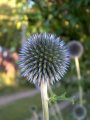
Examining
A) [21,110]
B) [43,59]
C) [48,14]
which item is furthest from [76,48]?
[21,110]

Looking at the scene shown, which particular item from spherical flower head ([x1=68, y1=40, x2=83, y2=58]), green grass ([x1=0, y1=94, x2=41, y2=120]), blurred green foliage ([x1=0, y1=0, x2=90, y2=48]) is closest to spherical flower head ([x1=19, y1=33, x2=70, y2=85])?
blurred green foliage ([x1=0, y1=0, x2=90, y2=48])

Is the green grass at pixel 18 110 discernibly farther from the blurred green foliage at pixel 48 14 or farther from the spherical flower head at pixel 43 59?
the spherical flower head at pixel 43 59

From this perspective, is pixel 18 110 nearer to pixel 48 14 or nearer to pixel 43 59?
pixel 48 14

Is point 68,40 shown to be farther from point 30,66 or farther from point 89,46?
point 30,66

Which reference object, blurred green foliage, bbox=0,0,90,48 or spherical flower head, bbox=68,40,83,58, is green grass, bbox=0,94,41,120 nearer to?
spherical flower head, bbox=68,40,83,58

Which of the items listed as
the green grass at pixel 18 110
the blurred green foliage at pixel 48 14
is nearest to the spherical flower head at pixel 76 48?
the blurred green foliage at pixel 48 14

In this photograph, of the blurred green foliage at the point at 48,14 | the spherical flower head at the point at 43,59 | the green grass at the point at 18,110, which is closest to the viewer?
the spherical flower head at the point at 43,59

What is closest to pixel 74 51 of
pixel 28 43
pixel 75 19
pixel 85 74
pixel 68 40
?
pixel 68 40
